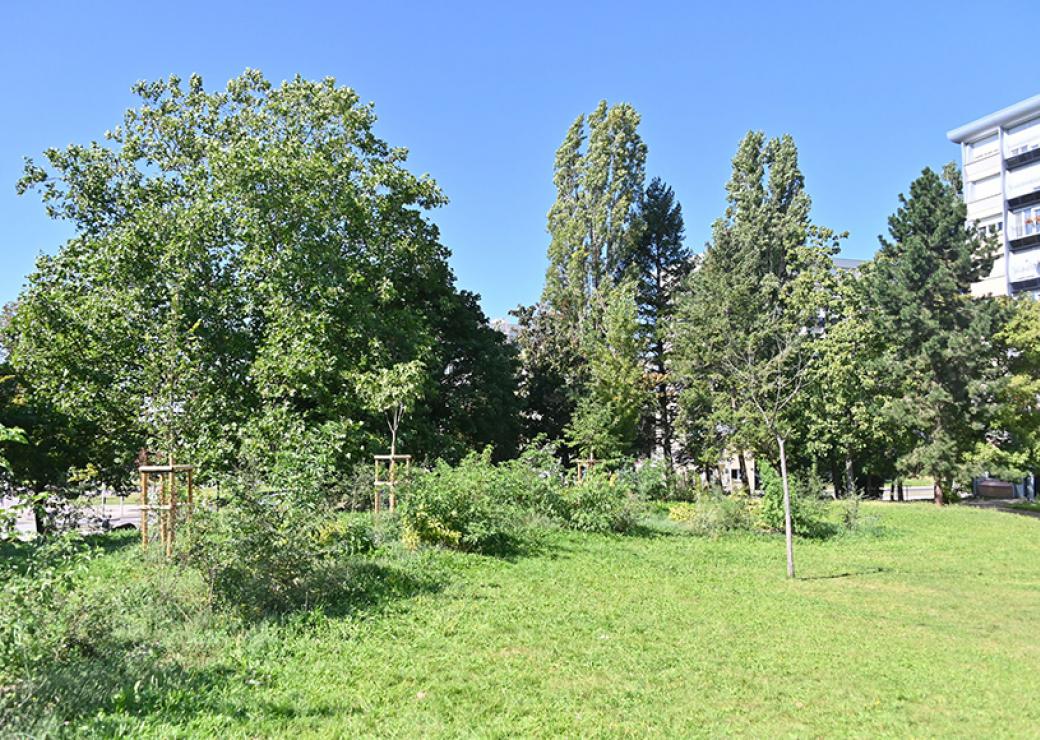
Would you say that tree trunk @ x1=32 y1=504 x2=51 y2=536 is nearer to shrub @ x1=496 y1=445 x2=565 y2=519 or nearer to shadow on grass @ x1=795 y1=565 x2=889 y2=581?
shrub @ x1=496 y1=445 x2=565 y2=519

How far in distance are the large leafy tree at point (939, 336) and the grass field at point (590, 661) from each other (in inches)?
558

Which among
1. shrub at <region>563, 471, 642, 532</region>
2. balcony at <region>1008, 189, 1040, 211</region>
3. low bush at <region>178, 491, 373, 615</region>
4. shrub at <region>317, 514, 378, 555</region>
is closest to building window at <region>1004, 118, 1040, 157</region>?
balcony at <region>1008, 189, 1040, 211</region>

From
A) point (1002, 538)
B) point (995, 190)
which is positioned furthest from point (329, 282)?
point (995, 190)

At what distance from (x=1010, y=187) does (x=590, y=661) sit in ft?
168

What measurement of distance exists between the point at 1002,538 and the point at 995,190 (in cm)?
3939

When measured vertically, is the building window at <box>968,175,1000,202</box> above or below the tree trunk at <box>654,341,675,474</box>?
above

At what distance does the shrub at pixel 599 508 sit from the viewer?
13156 mm

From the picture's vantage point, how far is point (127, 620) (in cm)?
579

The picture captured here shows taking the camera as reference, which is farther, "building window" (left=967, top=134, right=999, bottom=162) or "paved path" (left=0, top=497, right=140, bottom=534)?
"building window" (left=967, top=134, right=999, bottom=162)

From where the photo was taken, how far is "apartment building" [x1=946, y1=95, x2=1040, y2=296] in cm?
4206

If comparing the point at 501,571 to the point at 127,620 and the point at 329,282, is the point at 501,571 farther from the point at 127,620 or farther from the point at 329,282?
the point at 329,282

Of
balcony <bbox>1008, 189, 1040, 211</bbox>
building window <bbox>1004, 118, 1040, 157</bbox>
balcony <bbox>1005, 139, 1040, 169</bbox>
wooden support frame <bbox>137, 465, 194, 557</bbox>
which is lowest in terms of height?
wooden support frame <bbox>137, 465, 194, 557</bbox>

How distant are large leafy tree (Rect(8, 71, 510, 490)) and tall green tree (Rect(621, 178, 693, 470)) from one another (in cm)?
1352

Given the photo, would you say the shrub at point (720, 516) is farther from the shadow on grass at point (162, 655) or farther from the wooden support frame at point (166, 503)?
the wooden support frame at point (166, 503)
